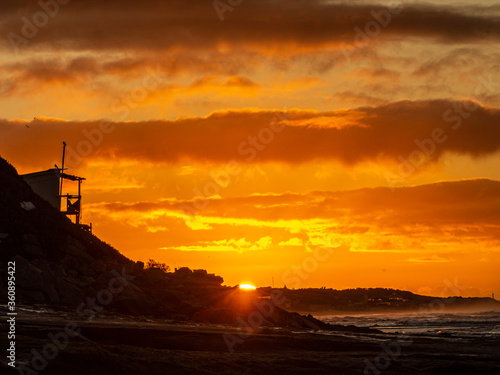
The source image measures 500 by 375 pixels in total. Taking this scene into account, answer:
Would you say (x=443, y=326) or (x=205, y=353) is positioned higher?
(x=205, y=353)

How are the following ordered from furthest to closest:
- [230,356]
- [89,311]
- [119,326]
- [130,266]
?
[130,266], [89,311], [119,326], [230,356]

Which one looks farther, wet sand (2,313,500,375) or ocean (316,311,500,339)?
ocean (316,311,500,339)

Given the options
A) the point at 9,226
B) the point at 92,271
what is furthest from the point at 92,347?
the point at 9,226

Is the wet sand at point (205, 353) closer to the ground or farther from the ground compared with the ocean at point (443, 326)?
farther from the ground

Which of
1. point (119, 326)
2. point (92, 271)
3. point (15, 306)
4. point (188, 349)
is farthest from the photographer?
point (92, 271)

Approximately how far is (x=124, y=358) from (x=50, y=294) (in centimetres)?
1942

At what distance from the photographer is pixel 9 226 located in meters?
49.8

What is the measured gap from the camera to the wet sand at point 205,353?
902 inches

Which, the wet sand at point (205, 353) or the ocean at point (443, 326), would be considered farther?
the ocean at point (443, 326)

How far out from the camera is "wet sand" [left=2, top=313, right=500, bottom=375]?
75.2 feet

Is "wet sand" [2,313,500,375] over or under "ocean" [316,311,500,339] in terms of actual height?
over

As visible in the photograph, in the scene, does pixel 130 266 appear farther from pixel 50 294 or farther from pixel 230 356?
pixel 230 356

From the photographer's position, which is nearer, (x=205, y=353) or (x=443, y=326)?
(x=205, y=353)

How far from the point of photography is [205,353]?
2802 cm
